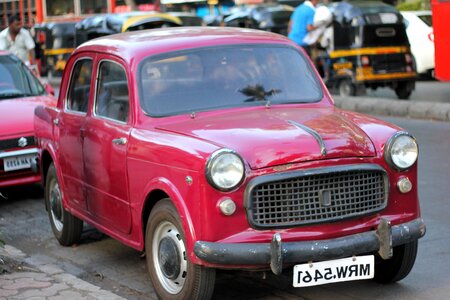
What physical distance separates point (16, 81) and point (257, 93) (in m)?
5.15

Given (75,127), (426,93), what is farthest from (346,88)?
(75,127)

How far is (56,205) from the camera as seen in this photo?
7.64m

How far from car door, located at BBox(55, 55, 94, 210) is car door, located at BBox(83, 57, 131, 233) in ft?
0.53

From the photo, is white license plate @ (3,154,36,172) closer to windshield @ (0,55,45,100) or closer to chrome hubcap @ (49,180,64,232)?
windshield @ (0,55,45,100)

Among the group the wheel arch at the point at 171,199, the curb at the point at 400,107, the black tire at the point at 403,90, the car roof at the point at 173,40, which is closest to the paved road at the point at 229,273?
the wheel arch at the point at 171,199

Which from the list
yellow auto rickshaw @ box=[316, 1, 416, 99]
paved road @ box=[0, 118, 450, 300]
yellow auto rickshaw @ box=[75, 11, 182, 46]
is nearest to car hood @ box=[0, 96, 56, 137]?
paved road @ box=[0, 118, 450, 300]

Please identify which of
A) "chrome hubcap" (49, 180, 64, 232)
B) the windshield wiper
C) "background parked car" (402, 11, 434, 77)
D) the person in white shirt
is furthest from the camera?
"background parked car" (402, 11, 434, 77)

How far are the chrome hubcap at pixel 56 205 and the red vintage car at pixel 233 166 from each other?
575 millimetres

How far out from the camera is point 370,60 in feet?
55.4

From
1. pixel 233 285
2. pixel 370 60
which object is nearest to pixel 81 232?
pixel 233 285

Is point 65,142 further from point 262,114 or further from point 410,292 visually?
point 410,292

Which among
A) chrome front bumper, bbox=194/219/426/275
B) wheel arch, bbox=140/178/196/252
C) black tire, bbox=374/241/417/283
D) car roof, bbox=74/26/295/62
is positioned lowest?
black tire, bbox=374/241/417/283

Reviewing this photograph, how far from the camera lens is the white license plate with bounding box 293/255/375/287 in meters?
5.18

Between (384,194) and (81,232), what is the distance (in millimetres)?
2974
